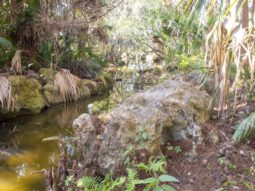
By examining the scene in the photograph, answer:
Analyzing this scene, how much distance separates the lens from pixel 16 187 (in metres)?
4.22

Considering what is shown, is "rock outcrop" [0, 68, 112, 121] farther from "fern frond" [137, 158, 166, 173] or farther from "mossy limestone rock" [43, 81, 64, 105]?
"fern frond" [137, 158, 166, 173]

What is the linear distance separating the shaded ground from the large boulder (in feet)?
0.52

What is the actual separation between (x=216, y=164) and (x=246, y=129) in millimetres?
465

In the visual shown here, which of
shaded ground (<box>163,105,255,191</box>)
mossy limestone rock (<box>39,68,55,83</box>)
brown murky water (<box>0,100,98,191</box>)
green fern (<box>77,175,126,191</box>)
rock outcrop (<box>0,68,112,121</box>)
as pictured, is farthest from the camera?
mossy limestone rock (<box>39,68,55,83</box>)

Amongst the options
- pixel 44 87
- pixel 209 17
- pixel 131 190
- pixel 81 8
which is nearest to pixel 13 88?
pixel 44 87

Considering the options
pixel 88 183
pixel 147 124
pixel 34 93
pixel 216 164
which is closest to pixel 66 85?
pixel 34 93

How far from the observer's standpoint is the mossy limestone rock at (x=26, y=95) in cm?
782

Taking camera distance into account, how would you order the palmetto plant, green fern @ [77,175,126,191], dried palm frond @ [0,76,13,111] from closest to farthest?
1. green fern @ [77,175,126,191]
2. the palmetto plant
3. dried palm frond @ [0,76,13,111]

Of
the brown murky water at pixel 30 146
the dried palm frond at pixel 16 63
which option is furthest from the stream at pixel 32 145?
the dried palm frond at pixel 16 63

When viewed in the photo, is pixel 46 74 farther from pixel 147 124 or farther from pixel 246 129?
pixel 246 129

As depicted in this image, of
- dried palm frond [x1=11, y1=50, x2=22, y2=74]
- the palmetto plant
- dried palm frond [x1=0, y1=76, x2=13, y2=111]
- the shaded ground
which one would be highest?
the palmetto plant

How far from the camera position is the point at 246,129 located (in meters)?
3.20

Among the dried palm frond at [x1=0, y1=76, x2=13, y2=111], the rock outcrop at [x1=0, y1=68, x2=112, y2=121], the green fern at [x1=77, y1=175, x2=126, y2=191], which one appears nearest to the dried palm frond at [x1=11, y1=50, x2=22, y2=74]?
the rock outcrop at [x1=0, y1=68, x2=112, y2=121]

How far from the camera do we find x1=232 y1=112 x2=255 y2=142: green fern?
10.3ft
